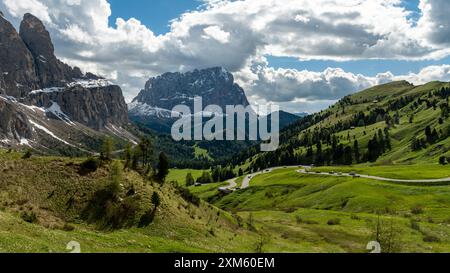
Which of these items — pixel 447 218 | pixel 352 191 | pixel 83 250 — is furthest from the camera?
pixel 352 191

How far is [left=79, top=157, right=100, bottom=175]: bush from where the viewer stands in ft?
225

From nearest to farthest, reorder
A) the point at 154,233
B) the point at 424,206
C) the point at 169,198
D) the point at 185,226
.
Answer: the point at 154,233 < the point at 185,226 < the point at 169,198 < the point at 424,206

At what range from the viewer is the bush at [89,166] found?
68594 millimetres

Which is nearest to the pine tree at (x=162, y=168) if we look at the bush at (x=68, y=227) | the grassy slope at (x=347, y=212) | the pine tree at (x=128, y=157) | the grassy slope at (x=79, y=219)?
the grassy slope at (x=79, y=219)

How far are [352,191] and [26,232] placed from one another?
126 meters

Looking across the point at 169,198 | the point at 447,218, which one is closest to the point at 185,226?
the point at 169,198

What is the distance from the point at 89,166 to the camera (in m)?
69.8

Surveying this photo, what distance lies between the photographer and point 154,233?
188 ft

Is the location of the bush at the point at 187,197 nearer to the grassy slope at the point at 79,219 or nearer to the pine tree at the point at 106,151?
the grassy slope at the point at 79,219

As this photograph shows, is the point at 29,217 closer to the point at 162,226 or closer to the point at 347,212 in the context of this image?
the point at 162,226

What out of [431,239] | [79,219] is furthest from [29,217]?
[431,239]
